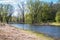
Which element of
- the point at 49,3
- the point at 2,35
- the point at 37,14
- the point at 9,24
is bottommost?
the point at 2,35

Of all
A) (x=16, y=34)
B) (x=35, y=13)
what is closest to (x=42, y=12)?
(x=35, y=13)

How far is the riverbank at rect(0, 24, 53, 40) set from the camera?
1.99 metres

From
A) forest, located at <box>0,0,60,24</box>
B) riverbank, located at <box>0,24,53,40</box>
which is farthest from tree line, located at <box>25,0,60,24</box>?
riverbank, located at <box>0,24,53,40</box>

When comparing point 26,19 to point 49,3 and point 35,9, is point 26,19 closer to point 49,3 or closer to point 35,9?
point 35,9

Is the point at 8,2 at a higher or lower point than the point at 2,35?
higher

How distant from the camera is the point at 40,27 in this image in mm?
2084

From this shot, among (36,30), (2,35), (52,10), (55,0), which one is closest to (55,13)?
(52,10)

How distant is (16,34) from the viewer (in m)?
2.02

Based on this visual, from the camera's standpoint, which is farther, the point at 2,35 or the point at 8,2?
the point at 8,2

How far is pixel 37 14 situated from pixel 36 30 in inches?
9.2

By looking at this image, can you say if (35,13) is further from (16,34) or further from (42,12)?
(16,34)

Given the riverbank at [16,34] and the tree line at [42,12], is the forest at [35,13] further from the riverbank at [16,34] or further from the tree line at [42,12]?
Answer: the riverbank at [16,34]

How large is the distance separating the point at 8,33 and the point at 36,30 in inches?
16.1

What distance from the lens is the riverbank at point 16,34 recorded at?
78.5 inches
